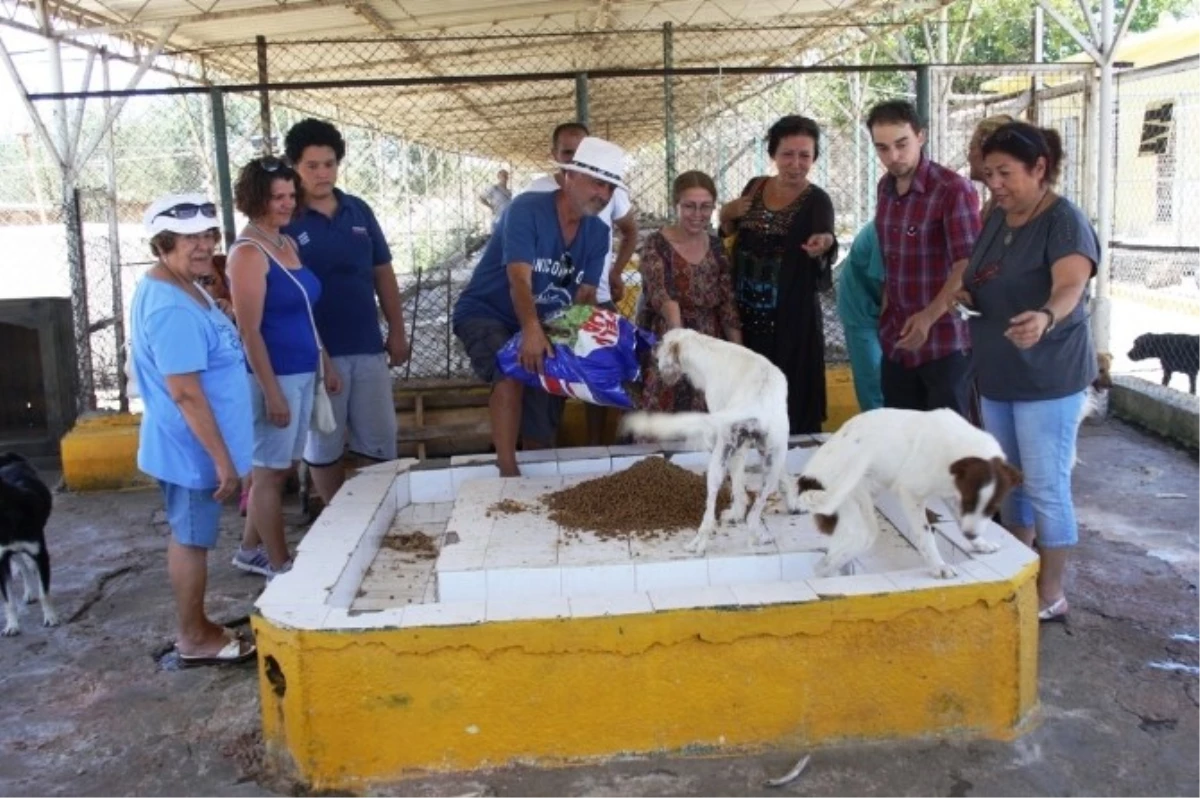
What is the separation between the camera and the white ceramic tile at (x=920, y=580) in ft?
10.8

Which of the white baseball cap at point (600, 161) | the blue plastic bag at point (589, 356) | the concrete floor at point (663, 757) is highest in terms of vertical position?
the white baseball cap at point (600, 161)

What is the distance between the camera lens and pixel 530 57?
1678 centimetres

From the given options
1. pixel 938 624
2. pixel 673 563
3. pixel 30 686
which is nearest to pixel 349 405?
pixel 30 686

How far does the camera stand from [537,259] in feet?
15.5

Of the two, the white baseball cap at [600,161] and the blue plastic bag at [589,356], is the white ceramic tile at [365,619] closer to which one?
the blue plastic bag at [589,356]

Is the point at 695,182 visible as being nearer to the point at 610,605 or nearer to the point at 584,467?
the point at 584,467

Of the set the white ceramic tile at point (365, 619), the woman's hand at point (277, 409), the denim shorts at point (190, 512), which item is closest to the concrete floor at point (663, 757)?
the white ceramic tile at point (365, 619)

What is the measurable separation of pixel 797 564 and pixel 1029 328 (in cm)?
113

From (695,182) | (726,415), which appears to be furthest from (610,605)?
(695,182)

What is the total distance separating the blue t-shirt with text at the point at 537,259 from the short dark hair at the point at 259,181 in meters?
0.97

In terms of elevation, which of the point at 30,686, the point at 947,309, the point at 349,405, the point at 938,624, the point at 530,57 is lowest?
the point at 30,686

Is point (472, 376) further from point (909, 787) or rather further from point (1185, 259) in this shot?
point (1185, 259)

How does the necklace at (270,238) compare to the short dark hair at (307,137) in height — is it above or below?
below

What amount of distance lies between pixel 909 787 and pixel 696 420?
1.33 m
